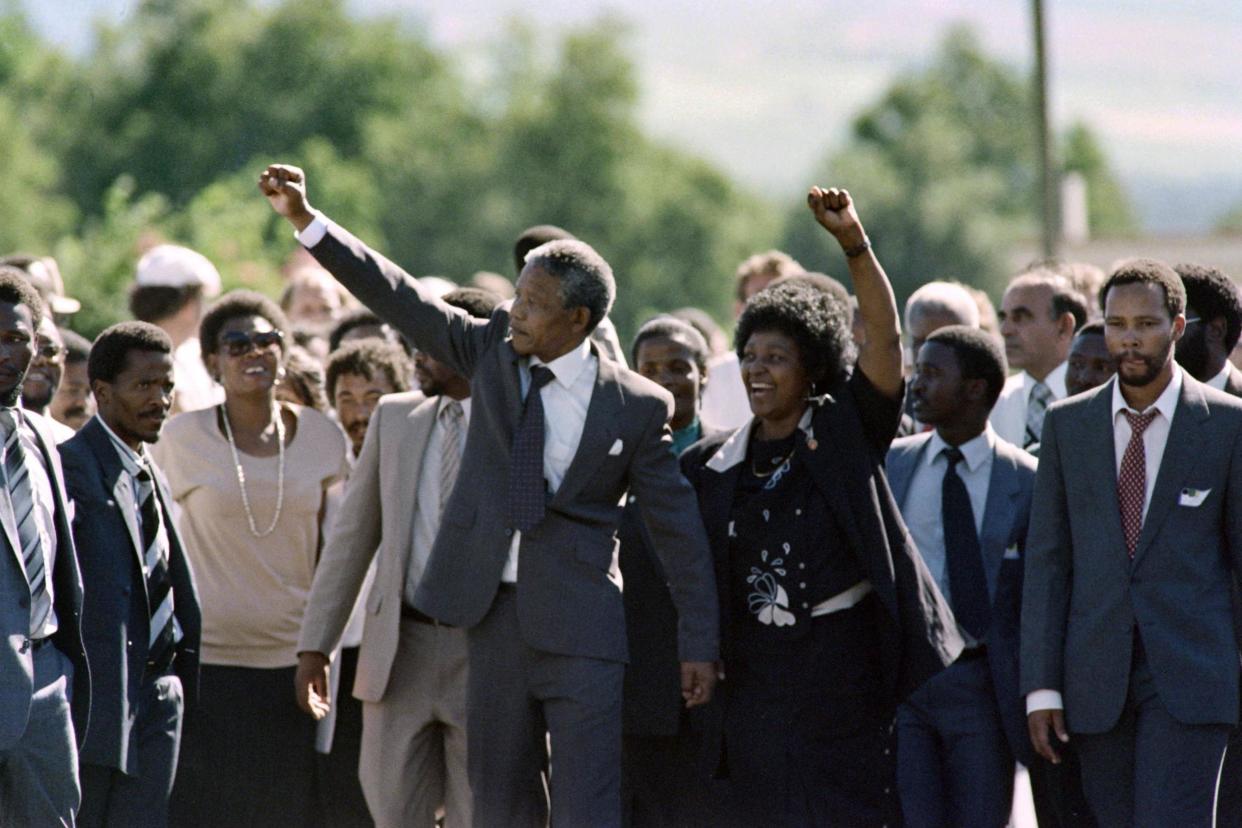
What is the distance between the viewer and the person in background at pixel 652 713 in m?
8.00

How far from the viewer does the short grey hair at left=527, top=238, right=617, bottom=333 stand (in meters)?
7.04

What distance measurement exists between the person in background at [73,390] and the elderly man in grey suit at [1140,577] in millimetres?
4567

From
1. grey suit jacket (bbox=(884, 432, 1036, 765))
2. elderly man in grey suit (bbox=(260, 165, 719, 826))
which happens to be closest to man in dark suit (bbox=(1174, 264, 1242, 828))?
A: grey suit jacket (bbox=(884, 432, 1036, 765))

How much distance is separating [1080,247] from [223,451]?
42.4m

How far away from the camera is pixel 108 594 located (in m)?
6.98

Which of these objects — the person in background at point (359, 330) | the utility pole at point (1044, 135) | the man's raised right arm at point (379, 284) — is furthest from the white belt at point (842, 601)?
the utility pole at point (1044, 135)

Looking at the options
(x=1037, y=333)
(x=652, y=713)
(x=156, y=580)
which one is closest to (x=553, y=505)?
(x=652, y=713)

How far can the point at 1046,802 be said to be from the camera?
8.09 metres

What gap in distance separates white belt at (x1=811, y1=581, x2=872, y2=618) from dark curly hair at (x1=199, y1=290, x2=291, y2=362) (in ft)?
10.4

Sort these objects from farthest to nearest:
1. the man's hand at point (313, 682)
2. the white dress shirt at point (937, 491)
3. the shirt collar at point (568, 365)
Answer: the white dress shirt at point (937, 491)
the man's hand at point (313, 682)
the shirt collar at point (568, 365)

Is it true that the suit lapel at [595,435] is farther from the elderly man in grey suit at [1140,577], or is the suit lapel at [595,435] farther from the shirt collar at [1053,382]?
the shirt collar at [1053,382]

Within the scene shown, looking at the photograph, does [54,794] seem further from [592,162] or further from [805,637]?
[592,162]

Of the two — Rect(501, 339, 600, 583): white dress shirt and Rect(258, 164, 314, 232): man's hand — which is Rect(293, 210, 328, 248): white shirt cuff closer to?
Rect(258, 164, 314, 232): man's hand

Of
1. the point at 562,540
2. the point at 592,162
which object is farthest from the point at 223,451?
the point at 592,162
